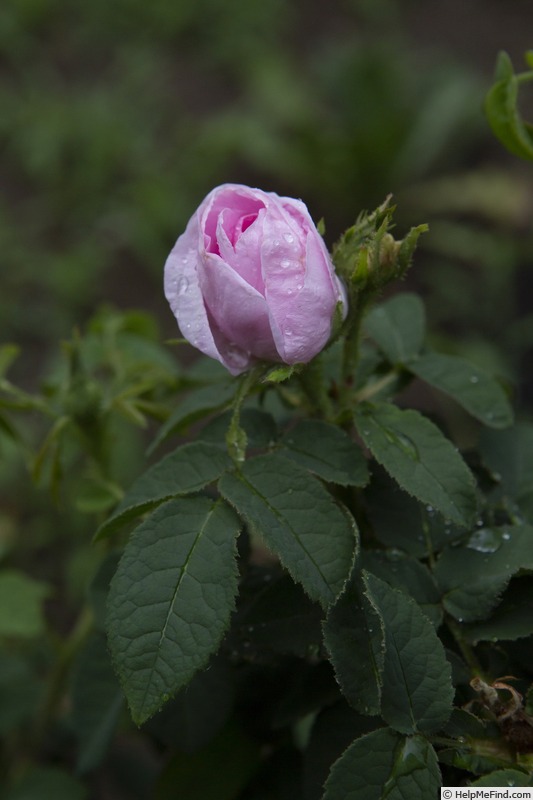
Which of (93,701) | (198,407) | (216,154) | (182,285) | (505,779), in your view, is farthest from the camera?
(216,154)

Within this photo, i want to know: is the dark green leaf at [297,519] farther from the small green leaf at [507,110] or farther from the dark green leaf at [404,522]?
the small green leaf at [507,110]

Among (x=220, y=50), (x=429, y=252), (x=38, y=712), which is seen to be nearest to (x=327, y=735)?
(x=38, y=712)

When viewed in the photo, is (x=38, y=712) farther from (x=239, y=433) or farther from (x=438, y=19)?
(x=438, y=19)

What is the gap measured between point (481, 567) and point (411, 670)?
0.46 feet

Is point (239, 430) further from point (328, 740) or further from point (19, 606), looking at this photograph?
point (19, 606)

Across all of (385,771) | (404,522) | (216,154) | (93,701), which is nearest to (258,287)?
(404,522)

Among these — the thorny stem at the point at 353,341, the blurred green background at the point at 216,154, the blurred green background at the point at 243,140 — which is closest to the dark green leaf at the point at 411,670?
the thorny stem at the point at 353,341

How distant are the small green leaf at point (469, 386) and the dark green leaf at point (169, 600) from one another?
0.32 meters

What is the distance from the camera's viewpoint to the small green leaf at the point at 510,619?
0.78 m

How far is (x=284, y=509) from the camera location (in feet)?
2.47

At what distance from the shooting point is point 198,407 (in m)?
0.92

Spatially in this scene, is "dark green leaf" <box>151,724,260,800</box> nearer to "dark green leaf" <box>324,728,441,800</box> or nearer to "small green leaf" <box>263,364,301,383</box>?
"dark green leaf" <box>324,728,441,800</box>

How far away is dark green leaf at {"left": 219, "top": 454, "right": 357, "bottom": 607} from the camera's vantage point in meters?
0.71

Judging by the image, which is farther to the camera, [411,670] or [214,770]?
[214,770]
